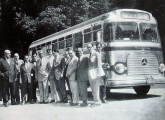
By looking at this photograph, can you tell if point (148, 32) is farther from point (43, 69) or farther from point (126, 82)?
point (43, 69)

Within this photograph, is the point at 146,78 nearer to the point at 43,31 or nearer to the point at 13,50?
the point at 43,31

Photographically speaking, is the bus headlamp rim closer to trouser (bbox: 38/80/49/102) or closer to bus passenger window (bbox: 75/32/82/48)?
trouser (bbox: 38/80/49/102)

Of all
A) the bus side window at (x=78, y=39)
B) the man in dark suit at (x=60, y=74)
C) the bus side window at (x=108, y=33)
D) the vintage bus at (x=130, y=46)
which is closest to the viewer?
the vintage bus at (x=130, y=46)

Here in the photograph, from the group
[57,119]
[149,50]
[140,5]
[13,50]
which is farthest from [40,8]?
[57,119]

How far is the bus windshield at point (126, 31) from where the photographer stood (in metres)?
12.5

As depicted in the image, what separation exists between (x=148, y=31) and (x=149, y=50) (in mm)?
947

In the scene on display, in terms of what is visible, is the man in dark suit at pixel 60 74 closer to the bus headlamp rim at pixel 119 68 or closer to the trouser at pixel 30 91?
the trouser at pixel 30 91

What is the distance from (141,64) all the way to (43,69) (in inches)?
139

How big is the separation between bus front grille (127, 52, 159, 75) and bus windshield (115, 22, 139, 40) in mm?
726

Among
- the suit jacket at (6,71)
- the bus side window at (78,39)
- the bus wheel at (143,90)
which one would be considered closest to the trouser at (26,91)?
the suit jacket at (6,71)

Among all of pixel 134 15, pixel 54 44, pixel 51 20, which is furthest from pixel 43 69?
pixel 51 20

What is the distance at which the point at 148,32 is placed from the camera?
43.4 feet

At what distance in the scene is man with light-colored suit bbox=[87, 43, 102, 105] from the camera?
10578 millimetres

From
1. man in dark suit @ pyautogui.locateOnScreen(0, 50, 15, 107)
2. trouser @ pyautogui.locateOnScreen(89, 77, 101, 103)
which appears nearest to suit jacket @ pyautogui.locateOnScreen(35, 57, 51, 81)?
man in dark suit @ pyautogui.locateOnScreen(0, 50, 15, 107)
